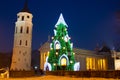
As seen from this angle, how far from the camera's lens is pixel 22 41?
62000 millimetres

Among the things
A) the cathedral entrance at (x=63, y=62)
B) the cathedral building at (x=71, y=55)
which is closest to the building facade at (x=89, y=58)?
the cathedral building at (x=71, y=55)

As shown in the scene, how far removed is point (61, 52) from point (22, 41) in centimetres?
2117

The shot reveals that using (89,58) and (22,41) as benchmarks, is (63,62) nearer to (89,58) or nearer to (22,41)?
(89,58)

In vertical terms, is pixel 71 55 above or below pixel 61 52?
below

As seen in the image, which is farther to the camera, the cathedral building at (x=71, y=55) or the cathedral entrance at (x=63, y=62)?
the cathedral building at (x=71, y=55)

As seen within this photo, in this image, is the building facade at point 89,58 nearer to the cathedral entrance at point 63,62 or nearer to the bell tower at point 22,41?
the cathedral entrance at point 63,62

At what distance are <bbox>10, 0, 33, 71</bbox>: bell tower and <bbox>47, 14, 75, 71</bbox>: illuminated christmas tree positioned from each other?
19031 millimetres

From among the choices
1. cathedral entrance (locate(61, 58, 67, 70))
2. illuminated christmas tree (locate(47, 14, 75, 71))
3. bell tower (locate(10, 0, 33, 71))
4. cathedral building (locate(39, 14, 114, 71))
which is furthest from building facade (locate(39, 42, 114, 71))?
bell tower (locate(10, 0, 33, 71))

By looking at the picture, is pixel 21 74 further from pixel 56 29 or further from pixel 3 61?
pixel 3 61

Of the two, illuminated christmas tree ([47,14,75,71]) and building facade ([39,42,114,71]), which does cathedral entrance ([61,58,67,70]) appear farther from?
building facade ([39,42,114,71])

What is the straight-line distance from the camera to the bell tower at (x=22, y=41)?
60.8 meters

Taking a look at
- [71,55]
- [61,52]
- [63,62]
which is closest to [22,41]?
[61,52]

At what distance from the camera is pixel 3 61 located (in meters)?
83.0

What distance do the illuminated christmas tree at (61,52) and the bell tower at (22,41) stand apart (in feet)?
62.4
